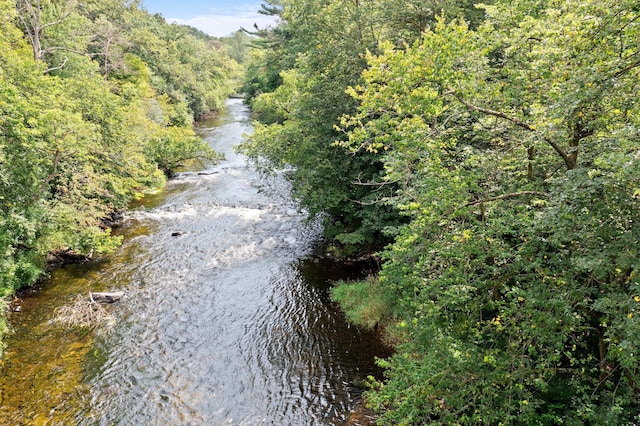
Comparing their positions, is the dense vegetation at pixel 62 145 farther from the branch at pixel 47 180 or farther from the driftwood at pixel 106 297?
the driftwood at pixel 106 297

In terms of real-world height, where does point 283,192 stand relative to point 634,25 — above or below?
below

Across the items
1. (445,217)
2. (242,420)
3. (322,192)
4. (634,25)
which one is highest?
(634,25)

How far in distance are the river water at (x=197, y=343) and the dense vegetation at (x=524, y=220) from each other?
8.53 ft

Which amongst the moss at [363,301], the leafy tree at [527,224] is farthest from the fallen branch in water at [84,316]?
the leafy tree at [527,224]

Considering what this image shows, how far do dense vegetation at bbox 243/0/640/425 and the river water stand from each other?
260cm

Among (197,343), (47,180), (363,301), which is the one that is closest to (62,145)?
(47,180)

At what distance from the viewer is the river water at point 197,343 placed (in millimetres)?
8930

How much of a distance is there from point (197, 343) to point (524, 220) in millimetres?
9742

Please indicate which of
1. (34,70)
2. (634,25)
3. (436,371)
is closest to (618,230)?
(634,25)

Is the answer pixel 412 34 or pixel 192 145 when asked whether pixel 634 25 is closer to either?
pixel 412 34

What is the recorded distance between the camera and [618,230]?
174 inches

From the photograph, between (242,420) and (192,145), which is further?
(192,145)

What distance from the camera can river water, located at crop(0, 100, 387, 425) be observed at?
8930 mm

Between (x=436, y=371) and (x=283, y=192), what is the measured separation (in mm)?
19879
